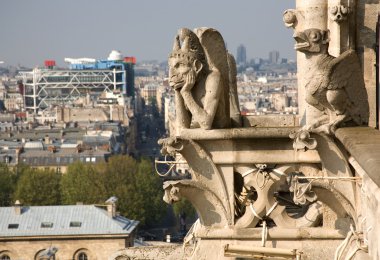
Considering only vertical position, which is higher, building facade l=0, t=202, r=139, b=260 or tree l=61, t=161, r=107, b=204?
building facade l=0, t=202, r=139, b=260

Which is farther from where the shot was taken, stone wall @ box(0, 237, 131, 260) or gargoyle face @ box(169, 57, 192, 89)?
stone wall @ box(0, 237, 131, 260)

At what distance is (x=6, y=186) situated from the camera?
135000 millimetres

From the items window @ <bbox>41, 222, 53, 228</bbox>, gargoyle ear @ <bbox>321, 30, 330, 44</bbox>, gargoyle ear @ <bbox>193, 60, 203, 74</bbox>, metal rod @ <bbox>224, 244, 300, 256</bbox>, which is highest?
gargoyle ear @ <bbox>321, 30, 330, 44</bbox>

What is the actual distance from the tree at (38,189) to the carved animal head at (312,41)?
112 m

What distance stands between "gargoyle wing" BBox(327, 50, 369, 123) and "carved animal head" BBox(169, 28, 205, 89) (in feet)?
4.86

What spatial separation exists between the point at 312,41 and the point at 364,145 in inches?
74.5

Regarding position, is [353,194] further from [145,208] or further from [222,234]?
[145,208]

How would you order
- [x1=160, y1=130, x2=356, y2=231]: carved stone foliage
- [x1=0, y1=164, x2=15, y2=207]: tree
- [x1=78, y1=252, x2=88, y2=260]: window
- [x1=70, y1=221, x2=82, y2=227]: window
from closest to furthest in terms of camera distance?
[x1=160, y1=130, x2=356, y2=231]: carved stone foliage → [x1=70, y1=221, x2=82, y2=227]: window → [x1=78, y1=252, x2=88, y2=260]: window → [x1=0, y1=164, x2=15, y2=207]: tree

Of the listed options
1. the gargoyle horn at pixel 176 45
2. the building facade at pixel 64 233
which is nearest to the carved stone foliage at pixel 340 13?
the gargoyle horn at pixel 176 45

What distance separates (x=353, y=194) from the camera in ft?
43.0

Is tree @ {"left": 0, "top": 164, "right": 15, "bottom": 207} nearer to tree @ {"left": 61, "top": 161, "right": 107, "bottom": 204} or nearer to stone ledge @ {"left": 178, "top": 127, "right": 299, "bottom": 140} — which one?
tree @ {"left": 61, "top": 161, "right": 107, "bottom": 204}

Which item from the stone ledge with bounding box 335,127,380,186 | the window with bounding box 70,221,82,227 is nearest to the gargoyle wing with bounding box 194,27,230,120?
the stone ledge with bounding box 335,127,380,186

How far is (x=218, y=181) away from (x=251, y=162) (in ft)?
1.23

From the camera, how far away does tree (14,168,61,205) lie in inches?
4985
